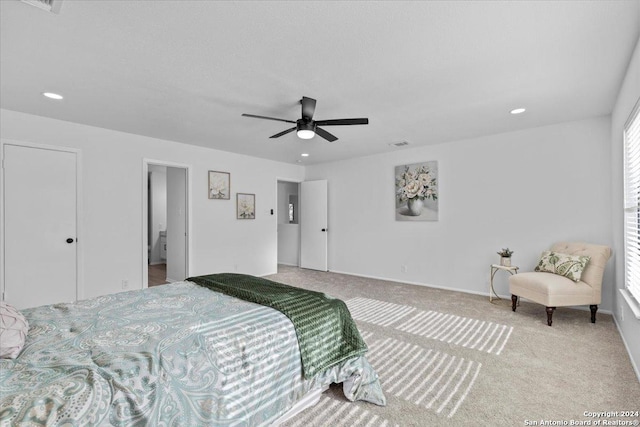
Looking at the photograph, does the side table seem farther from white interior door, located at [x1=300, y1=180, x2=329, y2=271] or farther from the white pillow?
the white pillow

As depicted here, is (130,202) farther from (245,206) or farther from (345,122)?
(345,122)

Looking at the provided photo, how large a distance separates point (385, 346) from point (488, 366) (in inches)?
33.3

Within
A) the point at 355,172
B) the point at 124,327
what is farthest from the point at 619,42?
the point at 355,172

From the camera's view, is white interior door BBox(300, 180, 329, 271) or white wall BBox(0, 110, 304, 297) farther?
white interior door BBox(300, 180, 329, 271)

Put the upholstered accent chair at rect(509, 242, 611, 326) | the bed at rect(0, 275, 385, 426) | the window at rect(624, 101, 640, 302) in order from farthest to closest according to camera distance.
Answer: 1. the upholstered accent chair at rect(509, 242, 611, 326)
2. the window at rect(624, 101, 640, 302)
3. the bed at rect(0, 275, 385, 426)

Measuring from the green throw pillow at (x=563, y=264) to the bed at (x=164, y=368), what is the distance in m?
2.92

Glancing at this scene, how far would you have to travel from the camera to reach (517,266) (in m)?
4.27

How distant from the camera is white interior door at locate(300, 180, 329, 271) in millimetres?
6500

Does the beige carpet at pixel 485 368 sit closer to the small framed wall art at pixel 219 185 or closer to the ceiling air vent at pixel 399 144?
the ceiling air vent at pixel 399 144

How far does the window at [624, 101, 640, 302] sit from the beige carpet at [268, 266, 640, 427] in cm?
68

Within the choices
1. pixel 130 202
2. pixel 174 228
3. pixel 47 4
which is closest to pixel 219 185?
pixel 174 228

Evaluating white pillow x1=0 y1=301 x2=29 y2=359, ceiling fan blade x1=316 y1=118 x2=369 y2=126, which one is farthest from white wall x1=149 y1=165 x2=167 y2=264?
white pillow x1=0 y1=301 x2=29 y2=359

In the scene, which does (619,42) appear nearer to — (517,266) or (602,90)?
(602,90)

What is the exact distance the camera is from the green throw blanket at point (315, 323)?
1777 mm
